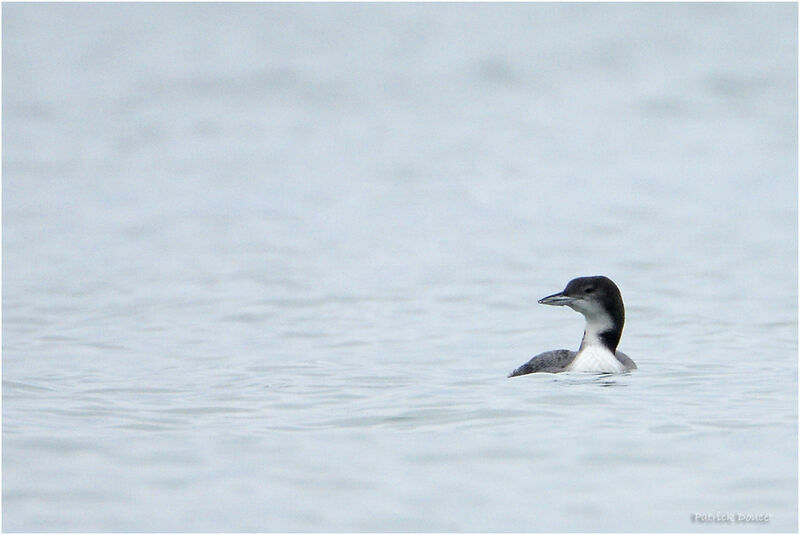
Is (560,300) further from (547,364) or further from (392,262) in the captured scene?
(392,262)

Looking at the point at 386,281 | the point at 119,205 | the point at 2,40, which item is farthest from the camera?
the point at 2,40

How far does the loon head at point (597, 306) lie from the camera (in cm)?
1112

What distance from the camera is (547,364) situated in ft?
35.9

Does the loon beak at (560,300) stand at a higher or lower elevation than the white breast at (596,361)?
higher

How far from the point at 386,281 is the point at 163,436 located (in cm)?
824

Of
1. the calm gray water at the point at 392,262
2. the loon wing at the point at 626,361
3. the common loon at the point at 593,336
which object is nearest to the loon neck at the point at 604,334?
the common loon at the point at 593,336

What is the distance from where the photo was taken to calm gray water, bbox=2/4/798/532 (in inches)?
303

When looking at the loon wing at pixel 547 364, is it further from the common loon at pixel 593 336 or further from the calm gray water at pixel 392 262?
the calm gray water at pixel 392 262

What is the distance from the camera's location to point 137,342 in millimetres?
12875

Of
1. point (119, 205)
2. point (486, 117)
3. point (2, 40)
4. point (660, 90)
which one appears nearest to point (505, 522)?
point (119, 205)

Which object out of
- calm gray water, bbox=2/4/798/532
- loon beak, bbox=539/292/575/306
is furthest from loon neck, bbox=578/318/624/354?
calm gray water, bbox=2/4/798/532

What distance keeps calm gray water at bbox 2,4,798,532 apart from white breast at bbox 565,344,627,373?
0.25 meters

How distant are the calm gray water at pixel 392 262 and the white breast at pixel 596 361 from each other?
0.83 feet

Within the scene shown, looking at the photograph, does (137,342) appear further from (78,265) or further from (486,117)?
(486,117)
